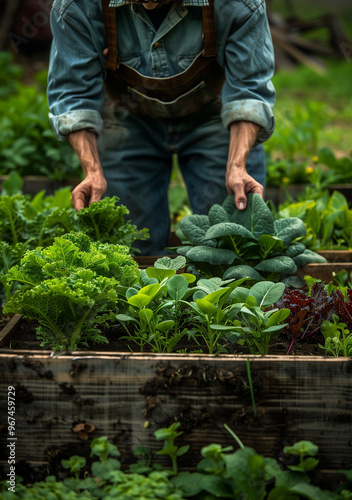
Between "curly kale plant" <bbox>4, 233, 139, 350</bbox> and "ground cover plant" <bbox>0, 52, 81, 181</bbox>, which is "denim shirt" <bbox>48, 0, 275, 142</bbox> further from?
"ground cover plant" <bbox>0, 52, 81, 181</bbox>

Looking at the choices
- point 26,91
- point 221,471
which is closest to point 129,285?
point 221,471

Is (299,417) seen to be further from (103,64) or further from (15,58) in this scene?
(15,58)

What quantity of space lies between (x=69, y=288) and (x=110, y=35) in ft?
4.47

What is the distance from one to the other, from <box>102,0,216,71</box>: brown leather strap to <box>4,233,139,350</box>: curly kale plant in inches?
40.5

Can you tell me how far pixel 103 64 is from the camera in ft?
8.75

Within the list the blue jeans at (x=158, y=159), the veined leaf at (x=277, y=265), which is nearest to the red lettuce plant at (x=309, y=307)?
the veined leaf at (x=277, y=265)

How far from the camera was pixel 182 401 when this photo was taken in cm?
159

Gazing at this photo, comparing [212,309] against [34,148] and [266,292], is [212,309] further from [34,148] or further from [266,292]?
[34,148]

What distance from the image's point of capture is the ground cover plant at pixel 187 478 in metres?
1.41

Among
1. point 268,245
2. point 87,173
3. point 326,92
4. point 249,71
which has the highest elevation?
point 326,92

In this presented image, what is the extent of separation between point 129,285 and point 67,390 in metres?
0.44

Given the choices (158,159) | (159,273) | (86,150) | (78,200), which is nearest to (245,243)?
(159,273)

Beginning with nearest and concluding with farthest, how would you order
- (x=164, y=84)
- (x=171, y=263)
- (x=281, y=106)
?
(x=171, y=263) < (x=164, y=84) < (x=281, y=106)

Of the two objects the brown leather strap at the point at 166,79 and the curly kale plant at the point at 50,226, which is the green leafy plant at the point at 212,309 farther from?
the brown leather strap at the point at 166,79
